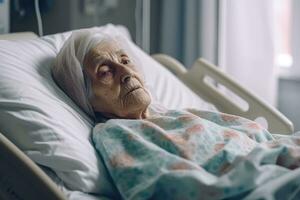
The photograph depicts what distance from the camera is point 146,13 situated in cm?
261

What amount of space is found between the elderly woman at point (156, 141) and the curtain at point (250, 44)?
848 mm

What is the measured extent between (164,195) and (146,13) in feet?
5.02

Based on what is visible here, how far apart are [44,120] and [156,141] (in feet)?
0.91

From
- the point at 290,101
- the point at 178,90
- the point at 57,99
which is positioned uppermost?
the point at 57,99

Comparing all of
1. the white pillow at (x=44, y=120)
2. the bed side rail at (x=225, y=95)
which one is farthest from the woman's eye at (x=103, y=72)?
the bed side rail at (x=225, y=95)

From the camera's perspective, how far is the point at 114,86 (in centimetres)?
151

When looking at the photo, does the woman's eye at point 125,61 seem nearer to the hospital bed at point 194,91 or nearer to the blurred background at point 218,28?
the hospital bed at point 194,91

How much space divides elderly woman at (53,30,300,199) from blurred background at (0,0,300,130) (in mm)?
748

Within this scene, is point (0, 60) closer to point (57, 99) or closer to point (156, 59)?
point (57, 99)

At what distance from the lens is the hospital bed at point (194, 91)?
45.4 inches

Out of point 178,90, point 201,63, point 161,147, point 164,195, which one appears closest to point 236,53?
point 201,63

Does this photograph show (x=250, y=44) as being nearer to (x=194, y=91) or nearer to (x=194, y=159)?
(x=194, y=91)

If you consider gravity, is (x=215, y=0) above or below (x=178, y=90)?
above

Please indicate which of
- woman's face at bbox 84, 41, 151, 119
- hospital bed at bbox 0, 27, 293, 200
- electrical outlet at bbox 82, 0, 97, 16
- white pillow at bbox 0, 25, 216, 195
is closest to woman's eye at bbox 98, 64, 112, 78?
woman's face at bbox 84, 41, 151, 119
